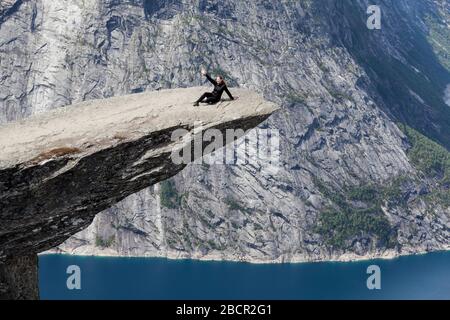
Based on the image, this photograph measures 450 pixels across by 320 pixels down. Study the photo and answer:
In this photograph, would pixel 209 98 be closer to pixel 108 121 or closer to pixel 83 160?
pixel 108 121

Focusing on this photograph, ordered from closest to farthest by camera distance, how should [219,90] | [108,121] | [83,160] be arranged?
[83,160], [108,121], [219,90]

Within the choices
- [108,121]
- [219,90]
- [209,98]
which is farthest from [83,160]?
[219,90]

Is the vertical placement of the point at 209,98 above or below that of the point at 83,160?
above

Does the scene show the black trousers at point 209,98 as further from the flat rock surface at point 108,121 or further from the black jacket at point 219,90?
the flat rock surface at point 108,121

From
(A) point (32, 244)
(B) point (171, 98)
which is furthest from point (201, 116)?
(A) point (32, 244)

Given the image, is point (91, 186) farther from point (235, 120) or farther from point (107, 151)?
point (235, 120)

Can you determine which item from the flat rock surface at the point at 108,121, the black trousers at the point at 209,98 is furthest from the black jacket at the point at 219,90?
the flat rock surface at the point at 108,121

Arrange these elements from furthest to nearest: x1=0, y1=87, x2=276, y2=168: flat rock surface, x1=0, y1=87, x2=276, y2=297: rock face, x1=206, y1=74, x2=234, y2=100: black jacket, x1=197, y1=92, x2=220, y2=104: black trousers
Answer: x1=206, y1=74, x2=234, y2=100: black jacket → x1=197, y1=92, x2=220, y2=104: black trousers → x1=0, y1=87, x2=276, y2=168: flat rock surface → x1=0, y1=87, x2=276, y2=297: rock face

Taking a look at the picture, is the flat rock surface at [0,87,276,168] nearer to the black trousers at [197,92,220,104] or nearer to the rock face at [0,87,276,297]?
the rock face at [0,87,276,297]

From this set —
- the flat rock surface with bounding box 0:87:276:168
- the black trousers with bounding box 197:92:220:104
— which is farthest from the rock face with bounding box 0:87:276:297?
the black trousers with bounding box 197:92:220:104
